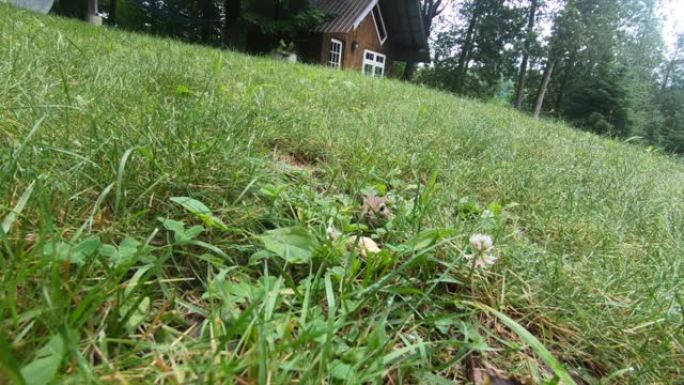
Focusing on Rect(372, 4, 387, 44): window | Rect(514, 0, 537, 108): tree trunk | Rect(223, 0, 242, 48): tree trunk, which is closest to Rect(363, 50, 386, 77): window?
Rect(372, 4, 387, 44): window

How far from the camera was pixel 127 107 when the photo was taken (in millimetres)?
1407

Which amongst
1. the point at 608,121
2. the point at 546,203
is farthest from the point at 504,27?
the point at 546,203

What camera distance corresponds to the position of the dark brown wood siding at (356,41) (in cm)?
1413

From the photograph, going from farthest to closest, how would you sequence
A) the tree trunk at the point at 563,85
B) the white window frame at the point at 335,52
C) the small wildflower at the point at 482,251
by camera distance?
1. the tree trunk at the point at 563,85
2. the white window frame at the point at 335,52
3. the small wildflower at the point at 482,251

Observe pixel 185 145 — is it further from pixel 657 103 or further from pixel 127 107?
pixel 657 103

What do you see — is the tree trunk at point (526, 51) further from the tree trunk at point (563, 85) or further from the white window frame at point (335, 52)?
the white window frame at point (335, 52)

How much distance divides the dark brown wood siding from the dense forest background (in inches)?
43.9

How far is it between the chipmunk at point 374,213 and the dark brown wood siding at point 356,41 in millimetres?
12933

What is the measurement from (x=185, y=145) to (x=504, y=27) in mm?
25769

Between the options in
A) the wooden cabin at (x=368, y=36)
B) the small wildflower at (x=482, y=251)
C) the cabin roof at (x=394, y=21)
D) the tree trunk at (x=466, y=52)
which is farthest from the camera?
the tree trunk at (x=466, y=52)

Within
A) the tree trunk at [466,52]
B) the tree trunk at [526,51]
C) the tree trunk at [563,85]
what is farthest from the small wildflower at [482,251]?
the tree trunk at [563,85]

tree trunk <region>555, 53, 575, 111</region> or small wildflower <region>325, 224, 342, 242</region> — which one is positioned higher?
tree trunk <region>555, 53, 575, 111</region>

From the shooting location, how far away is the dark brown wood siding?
14.1 metres

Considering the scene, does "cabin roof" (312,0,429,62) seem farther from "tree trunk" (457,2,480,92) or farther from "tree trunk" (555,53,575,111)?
"tree trunk" (555,53,575,111)
